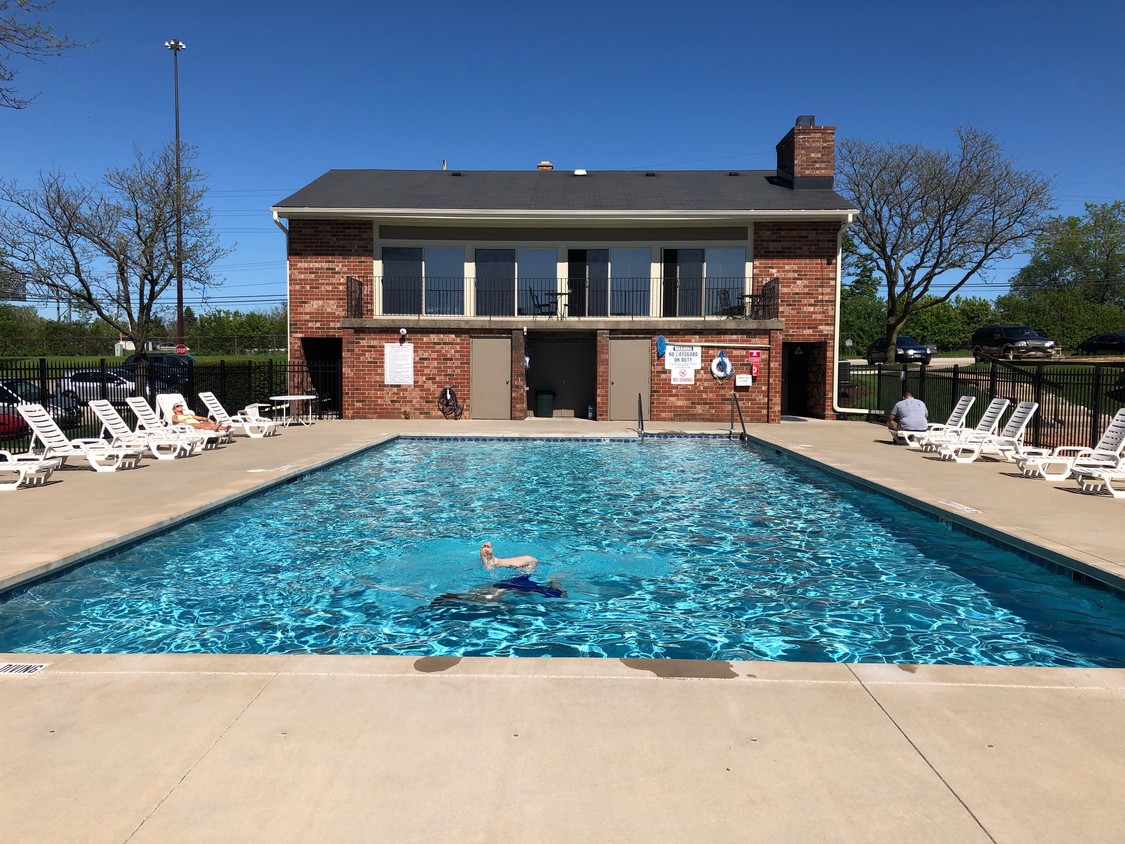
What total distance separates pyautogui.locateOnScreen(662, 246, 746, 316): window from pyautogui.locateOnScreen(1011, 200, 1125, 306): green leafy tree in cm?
4815

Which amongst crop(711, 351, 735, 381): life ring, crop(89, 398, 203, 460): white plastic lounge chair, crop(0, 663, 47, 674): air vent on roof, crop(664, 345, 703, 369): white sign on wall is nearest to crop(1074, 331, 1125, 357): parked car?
crop(711, 351, 735, 381): life ring

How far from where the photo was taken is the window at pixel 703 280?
22156 mm

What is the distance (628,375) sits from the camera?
21516 millimetres

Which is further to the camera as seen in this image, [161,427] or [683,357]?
[683,357]

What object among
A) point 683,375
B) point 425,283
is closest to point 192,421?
point 425,283

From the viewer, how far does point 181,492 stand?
9.46 m

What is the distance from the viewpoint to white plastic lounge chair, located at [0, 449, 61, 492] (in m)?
9.80

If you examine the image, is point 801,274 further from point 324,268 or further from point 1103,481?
point 324,268

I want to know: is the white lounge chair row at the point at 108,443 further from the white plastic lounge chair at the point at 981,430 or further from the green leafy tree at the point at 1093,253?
the green leafy tree at the point at 1093,253

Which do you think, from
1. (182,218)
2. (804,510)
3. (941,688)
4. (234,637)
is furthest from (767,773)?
(182,218)

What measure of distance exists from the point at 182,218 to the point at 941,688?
28.9 meters

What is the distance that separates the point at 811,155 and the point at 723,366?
787cm

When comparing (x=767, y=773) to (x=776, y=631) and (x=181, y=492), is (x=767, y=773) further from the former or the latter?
(x=181, y=492)

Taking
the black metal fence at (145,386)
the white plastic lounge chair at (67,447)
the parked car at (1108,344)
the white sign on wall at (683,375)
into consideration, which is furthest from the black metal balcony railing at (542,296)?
the parked car at (1108,344)
